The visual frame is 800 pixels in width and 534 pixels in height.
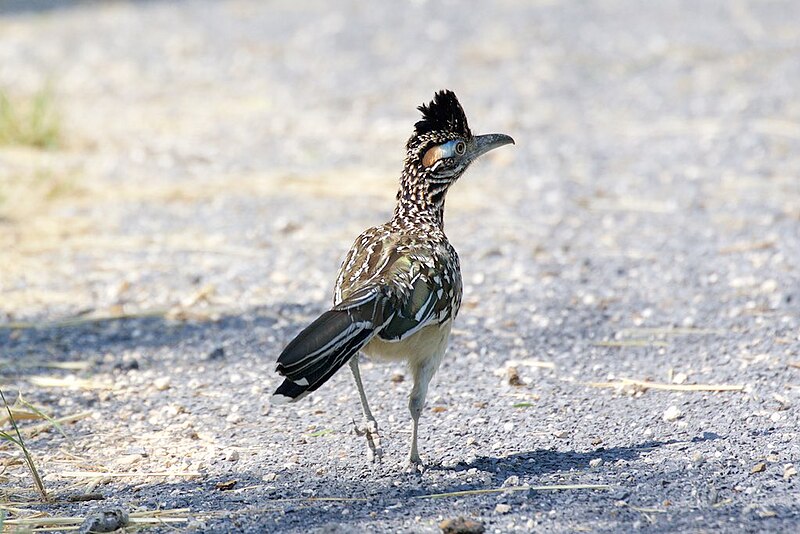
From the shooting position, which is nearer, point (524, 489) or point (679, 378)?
point (524, 489)

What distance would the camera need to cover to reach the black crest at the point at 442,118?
19.1ft

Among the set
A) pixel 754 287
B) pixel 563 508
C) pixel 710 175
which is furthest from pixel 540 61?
pixel 563 508

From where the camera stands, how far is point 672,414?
568cm

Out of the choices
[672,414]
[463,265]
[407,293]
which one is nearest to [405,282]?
[407,293]

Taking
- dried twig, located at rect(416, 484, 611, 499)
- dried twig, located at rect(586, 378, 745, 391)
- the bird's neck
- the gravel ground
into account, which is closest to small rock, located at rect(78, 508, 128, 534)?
the gravel ground

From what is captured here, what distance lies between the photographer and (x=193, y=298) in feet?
25.7

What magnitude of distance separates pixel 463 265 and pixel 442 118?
2.64m

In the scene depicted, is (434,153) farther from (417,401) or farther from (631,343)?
(631,343)

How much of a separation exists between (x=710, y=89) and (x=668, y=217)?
4560 millimetres

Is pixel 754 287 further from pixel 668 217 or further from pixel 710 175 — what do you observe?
pixel 710 175

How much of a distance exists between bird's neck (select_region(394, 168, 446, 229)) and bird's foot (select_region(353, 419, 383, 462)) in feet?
3.69

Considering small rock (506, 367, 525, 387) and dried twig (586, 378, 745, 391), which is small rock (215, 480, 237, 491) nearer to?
small rock (506, 367, 525, 387)

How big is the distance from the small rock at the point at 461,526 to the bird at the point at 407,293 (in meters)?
0.72

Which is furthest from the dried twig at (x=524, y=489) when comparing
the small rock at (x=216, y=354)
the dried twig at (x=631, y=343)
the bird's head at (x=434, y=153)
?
the small rock at (x=216, y=354)
